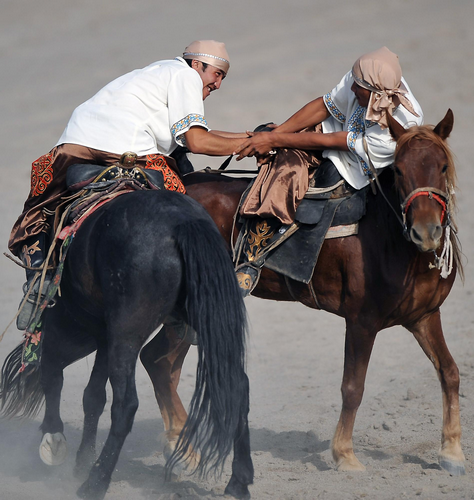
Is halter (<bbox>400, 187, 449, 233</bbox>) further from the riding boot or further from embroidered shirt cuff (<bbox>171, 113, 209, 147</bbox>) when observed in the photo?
the riding boot

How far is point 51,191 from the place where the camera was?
3828 mm

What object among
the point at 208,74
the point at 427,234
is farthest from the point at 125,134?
the point at 427,234

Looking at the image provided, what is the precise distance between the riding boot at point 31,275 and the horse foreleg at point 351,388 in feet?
5.50

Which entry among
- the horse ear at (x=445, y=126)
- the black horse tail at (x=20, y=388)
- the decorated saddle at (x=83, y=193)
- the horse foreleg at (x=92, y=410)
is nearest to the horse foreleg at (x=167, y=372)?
the horse foreleg at (x=92, y=410)

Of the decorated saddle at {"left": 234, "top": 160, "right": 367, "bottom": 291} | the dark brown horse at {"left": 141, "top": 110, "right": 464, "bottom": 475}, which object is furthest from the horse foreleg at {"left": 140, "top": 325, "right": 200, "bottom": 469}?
the decorated saddle at {"left": 234, "top": 160, "right": 367, "bottom": 291}

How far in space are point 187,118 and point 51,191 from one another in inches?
32.7

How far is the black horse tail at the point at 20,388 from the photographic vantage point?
14.1 feet

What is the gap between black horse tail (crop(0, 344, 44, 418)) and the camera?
429 cm

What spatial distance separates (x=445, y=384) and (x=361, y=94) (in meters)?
1.71

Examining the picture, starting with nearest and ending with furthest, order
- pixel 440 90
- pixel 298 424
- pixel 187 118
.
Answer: pixel 187 118
pixel 298 424
pixel 440 90

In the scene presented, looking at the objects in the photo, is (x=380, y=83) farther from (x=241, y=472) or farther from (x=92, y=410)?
(x=92, y=410)

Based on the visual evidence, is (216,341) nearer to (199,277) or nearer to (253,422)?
(199,277)

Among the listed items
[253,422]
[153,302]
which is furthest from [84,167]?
[253,422]

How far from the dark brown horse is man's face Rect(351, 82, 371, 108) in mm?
280
